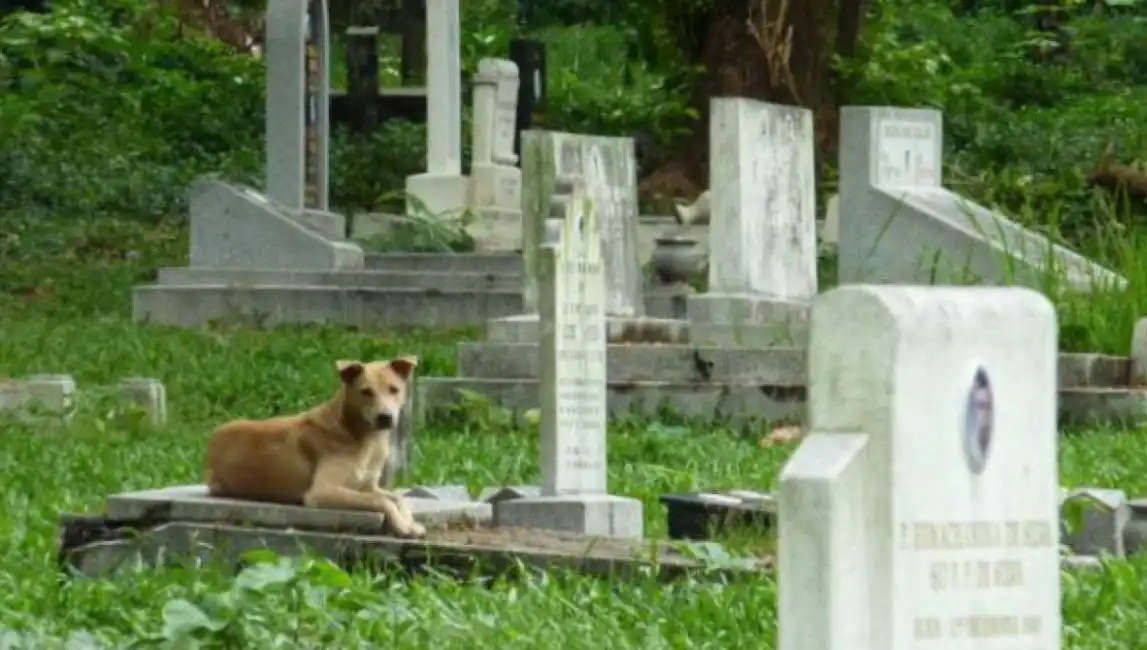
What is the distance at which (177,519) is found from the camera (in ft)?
33.0

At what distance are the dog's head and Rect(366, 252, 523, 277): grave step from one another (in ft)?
39.3

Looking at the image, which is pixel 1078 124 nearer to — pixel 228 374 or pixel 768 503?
pixel 228 374

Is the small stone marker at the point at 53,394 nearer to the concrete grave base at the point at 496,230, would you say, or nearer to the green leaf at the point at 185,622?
the green leaf at the point at 185,622

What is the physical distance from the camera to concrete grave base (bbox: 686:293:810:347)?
669 inches

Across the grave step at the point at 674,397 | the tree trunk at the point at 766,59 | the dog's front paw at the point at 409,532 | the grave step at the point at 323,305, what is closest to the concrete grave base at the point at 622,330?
the grave step at the point at 674,397

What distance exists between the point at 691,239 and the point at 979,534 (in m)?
15.1

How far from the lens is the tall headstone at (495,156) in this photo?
24281 millimetres

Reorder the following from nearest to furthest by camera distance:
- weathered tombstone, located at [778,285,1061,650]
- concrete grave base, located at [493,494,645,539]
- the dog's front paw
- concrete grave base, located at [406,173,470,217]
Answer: weathered tombstone, located at [778,285,1061,650], the dog's front paw, concrete grave base, located at [493,494,645,539], concrete grave base, located at [406,173,470,217]

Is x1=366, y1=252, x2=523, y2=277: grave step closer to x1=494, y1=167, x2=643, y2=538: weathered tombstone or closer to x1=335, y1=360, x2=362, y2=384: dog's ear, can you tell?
x1=494, y1=167, x2=643, y2=538: weathered tombstone

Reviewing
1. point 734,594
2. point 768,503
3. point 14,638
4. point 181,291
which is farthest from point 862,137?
point 14,638

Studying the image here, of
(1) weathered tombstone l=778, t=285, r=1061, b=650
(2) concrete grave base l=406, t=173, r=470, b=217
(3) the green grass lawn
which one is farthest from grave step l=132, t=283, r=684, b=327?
(1) weathered tombstone l=778, t=285, r=1061, b=650

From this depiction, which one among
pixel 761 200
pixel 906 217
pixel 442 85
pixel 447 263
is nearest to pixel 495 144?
pixel 442 85

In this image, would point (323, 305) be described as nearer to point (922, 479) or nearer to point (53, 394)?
point (53, 394)

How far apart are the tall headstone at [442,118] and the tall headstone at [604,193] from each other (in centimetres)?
673
